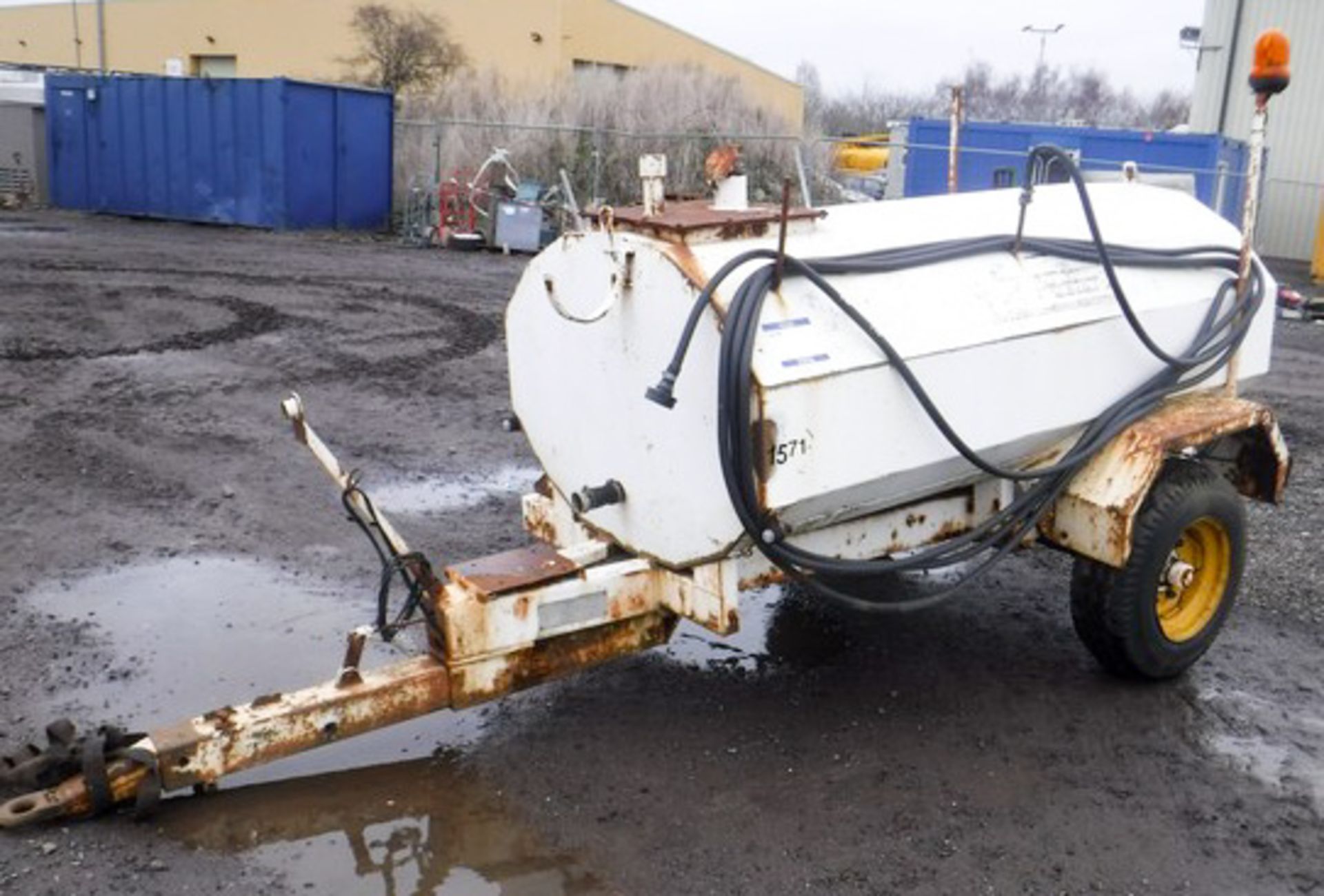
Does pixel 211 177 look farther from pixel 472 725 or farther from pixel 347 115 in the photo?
pixel 472 725

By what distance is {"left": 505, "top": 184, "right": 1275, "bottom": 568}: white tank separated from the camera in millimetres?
3762

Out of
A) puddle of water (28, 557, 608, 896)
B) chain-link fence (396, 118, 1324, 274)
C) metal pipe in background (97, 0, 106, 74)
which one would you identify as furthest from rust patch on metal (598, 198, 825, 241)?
metal pipe in background (97, 0, 106, 74)

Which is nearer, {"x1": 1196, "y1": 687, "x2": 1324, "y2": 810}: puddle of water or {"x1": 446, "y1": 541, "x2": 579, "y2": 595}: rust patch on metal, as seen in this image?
{"x1": 446, "y1": 541, "x2": 579, "y2": 595}: rust patch on metal

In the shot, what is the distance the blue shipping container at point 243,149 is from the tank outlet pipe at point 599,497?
53.8 feet

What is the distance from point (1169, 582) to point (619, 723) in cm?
197

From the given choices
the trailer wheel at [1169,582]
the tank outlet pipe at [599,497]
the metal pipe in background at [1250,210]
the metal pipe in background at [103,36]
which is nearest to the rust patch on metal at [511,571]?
the tank outlet pipe at [599,497]

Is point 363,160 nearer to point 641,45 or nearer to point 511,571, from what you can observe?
point 641,45

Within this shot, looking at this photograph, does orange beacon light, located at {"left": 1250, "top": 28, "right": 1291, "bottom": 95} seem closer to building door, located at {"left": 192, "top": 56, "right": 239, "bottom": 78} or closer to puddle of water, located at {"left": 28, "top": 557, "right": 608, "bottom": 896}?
puddle of water, located at {"left": 28, "top": 557, "right": 608, "bottom": 896}

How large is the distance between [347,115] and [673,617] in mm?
17089

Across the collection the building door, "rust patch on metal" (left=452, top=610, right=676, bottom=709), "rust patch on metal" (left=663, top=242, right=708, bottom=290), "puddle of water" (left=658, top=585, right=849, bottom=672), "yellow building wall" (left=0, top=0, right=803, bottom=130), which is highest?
"yellow building wall" (left=0, top=0, right=803, bottom=130)

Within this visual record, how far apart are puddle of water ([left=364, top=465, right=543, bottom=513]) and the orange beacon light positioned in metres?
3.58

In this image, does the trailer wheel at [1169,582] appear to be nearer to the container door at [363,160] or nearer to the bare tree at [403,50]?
the container door at [363,160]

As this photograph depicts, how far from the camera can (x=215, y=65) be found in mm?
39188

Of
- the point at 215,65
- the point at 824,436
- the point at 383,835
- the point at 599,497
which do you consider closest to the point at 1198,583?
the point at 824,436
